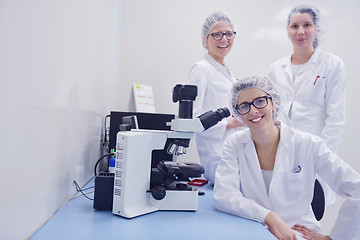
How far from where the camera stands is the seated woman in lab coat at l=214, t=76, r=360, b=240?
121cm

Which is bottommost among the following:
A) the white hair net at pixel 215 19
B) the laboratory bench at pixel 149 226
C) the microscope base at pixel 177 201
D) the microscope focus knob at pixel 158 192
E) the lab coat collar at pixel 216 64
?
the laboratory bench at pixel 149 226

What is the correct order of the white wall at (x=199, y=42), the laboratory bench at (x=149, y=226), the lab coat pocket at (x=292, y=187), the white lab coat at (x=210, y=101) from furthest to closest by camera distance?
the white wall at (x=199, y=42), the white lab coat at (x=210, y=101), the lab coat pocket at (x=292, y=187), the laboratory bench at (x=149, y=226)

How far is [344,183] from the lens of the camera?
121cm

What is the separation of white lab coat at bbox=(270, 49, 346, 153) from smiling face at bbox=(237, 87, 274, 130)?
67cm

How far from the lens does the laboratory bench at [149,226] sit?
0.82 m

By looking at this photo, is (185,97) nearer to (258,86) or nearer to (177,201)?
(177,201)

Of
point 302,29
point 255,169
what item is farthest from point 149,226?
point 302,29

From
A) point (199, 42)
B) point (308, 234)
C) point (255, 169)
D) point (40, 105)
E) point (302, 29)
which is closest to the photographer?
point (40, 105)

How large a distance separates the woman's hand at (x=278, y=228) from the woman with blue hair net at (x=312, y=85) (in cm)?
101

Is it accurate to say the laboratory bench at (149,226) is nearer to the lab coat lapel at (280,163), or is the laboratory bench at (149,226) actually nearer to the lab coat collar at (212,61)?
the lab coat lapel at (280,163)

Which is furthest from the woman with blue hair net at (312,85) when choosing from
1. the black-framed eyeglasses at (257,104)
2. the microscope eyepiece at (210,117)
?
the microscope eyepiece at (210,117)

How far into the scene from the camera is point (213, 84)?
1875 millimetres

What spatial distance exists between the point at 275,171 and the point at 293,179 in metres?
0.09

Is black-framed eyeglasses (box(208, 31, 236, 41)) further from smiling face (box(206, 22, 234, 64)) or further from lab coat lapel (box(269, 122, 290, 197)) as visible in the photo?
lab coat lapel (box(269, 122, 290, 197))
